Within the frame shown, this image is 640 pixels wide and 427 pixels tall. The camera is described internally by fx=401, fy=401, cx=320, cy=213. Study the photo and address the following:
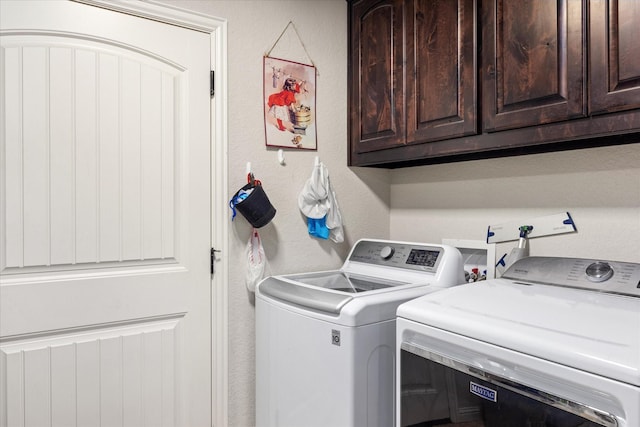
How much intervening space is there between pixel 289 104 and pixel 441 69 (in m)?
0.70

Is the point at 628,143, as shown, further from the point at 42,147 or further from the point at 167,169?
the point at 42,147

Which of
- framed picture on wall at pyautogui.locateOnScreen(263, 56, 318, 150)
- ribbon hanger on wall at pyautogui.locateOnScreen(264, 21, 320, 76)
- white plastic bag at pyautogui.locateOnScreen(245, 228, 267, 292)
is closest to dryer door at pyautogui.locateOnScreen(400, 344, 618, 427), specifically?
white plastic bag at pyautogui.locateOnScreen(245, 228, 267, 292)

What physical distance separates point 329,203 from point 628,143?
3.88 feet

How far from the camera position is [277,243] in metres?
1.88

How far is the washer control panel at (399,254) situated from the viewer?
64.7 inches

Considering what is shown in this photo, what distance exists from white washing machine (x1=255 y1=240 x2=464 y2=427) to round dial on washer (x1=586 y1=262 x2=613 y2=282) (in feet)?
1.49

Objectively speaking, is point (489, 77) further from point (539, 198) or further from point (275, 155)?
point (275, 155)

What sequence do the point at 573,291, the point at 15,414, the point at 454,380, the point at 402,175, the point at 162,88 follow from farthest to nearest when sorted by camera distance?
the point at 402,175 → the point at 162,88 → the point at 15,414 → the point at 573,291 → the point at 454,380

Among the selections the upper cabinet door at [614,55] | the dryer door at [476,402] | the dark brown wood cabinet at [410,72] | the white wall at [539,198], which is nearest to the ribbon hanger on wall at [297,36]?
the dark brown wood cabinet at [410,72]

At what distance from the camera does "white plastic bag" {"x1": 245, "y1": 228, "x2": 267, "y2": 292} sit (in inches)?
69.4

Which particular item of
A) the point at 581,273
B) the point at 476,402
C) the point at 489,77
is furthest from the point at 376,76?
the point at 476,402

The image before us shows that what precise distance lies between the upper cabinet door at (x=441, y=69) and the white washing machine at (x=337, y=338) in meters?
0.51

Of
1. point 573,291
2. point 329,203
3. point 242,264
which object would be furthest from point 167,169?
point 573,291

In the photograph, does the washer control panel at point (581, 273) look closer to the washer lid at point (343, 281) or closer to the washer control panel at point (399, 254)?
the washer control panel at point (399, 254)
